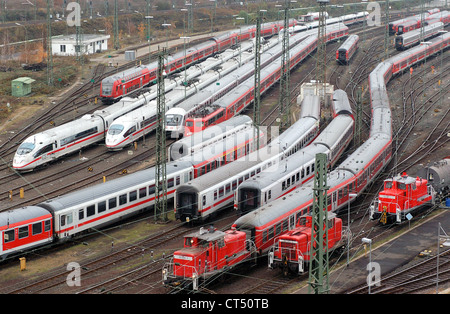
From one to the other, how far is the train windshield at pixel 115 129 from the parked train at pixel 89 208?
1166 cm

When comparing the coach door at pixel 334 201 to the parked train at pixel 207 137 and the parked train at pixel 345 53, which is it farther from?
the parked train at pixel 345 53

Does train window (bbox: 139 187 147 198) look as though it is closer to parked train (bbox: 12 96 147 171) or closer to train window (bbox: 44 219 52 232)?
train window (bbox: 44 219 52 232)

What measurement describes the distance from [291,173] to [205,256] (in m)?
16.6

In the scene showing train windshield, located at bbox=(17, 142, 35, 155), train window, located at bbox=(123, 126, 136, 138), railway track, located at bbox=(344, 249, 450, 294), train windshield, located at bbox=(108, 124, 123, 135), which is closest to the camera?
railway track, located at bbox=(344, 249, 450, 294)

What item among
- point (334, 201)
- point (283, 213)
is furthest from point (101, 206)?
point (334, 201)

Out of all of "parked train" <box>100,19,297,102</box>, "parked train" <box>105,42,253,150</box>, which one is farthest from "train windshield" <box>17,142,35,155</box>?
"parked train" <box>100,19,297,102</box>

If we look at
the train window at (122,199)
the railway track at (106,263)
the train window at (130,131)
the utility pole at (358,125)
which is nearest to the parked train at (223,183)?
the railway track at (106,263)

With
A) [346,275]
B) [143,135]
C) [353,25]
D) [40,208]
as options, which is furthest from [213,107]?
[353,25]

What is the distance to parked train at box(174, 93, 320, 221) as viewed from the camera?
162 ft

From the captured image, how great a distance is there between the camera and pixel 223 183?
169 feet

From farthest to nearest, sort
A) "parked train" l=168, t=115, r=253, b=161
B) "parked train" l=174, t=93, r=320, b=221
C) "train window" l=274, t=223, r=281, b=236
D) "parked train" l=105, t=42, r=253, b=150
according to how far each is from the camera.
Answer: "parked train" l=105, t=42, r=253, b=150, "parked train" l=168, t=115, r=253, b=161, "parked train" l=174, t=93, r=320, b=221, "train window" l=274, t=223, r=281, b=236

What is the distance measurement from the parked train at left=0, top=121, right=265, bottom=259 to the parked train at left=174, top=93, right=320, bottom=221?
3.11m

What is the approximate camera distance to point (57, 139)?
209ft

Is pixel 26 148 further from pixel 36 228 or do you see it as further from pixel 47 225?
pixel 36 228
